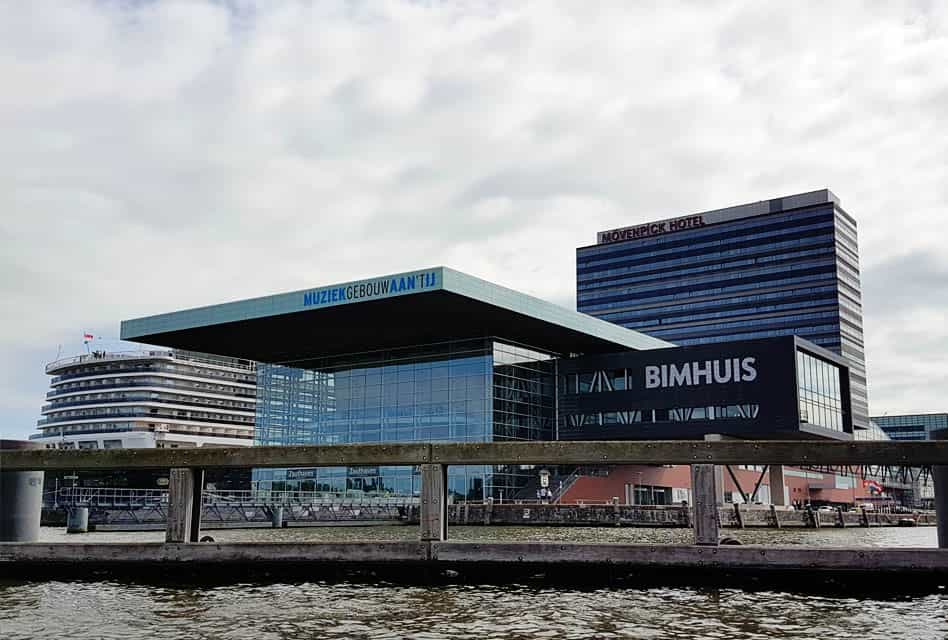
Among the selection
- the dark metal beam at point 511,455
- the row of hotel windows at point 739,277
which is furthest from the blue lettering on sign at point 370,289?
the row of hotel windows at point 739,277

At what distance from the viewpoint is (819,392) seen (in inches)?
3000

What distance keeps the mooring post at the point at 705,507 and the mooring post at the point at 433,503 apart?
19.2ft

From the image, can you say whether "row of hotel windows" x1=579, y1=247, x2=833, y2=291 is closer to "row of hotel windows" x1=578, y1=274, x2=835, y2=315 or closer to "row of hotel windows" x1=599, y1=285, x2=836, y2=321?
"row of hotel windows" x1=578, y1=274, x2=835, y2=315

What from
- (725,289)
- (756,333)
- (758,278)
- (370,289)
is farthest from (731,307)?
(370,289)

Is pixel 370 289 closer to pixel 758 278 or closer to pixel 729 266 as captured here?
pixel 758 278

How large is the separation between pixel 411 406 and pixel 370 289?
47.3 ft

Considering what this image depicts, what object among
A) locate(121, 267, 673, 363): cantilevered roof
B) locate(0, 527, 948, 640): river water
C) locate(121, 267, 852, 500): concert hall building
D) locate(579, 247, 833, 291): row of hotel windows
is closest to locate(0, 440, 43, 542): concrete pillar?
locate(0, 527, 948, 640): river water

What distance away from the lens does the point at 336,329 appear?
74.8 metres

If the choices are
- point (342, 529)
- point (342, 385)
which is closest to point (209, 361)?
point (342, 385)

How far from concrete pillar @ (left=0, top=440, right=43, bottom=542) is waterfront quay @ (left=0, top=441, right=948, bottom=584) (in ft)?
1.62

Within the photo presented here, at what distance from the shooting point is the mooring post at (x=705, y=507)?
69.9ft

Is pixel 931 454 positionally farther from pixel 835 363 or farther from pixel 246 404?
pixel 246 404

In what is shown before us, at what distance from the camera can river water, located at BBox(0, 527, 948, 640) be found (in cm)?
1549

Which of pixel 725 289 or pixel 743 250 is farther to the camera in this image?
pixel 725 289
